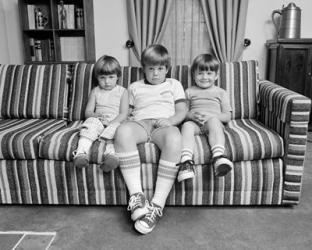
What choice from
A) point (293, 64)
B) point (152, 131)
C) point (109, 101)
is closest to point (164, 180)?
point (152, 131)

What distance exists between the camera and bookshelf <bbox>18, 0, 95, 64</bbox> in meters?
3.02

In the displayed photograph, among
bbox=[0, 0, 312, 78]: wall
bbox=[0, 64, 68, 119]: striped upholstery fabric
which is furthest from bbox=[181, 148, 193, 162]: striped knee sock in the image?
bbox=[0, 0, 312, 78]: wall

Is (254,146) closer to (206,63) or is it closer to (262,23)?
(206,63)

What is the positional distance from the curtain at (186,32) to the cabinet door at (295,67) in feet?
2.51

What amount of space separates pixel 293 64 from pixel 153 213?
2177 mm

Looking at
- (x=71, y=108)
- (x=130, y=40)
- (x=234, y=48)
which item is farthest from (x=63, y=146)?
(x=234, y=48)

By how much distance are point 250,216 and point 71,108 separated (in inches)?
48.8

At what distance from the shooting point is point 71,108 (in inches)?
77.5

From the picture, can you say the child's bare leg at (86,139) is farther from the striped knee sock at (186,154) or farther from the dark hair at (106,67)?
the striped knee sock at (186,154)

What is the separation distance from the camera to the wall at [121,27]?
123 inches

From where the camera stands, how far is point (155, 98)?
1.73 meters

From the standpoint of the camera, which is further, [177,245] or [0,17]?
[0,17]

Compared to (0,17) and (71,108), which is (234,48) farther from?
(0,17)

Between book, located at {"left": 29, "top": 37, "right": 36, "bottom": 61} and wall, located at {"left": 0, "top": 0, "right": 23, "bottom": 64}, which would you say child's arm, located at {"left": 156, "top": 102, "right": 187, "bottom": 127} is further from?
wall, located at {"left": 0, "top": 0, "right": 23, "bottom": 64}
